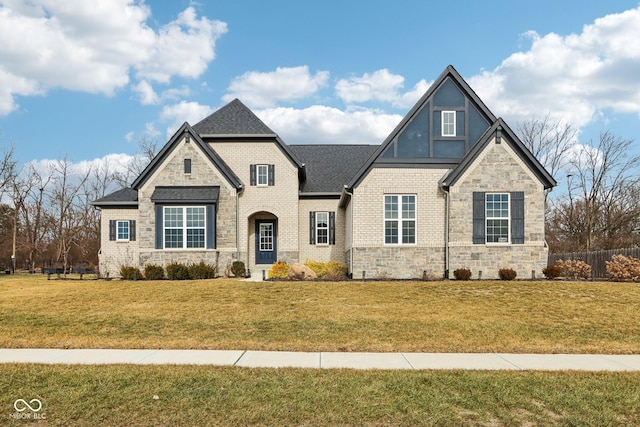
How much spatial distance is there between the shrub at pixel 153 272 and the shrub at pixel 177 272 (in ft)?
1.24

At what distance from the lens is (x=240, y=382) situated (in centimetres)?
671

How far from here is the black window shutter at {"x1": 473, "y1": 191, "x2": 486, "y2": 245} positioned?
20234 mm

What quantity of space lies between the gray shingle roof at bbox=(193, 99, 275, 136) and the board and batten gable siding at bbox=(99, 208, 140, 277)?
5.82 m

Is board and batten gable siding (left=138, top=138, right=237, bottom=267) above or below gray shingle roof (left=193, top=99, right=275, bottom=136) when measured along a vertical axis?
below

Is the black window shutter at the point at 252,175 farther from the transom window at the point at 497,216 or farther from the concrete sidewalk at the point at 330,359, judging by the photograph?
the concrete sidewalk at the point at 330,359

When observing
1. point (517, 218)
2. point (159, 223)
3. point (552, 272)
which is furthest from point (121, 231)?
point (552, 272)

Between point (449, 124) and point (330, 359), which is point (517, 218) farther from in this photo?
point (330, 359)

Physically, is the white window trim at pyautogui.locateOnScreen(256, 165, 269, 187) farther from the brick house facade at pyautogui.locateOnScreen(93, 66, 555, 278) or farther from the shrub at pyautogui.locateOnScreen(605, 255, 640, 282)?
the shrub at pyautogui.locateOnScreen(605, 255, 640, 282)

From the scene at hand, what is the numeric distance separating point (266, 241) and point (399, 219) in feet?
26.7

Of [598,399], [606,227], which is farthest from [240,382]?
[606,227]

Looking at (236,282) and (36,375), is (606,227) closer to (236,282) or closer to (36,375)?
(236,282)

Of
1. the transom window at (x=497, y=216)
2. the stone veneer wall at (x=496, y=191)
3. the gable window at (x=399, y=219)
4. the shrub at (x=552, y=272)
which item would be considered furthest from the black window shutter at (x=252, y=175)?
the shrub at (x=552, y=272)

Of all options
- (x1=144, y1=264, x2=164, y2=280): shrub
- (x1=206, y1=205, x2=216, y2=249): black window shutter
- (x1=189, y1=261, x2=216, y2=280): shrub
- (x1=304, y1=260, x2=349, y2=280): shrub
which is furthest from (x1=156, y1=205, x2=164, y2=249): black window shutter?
(x1=304, y1=260, x2=349, y2=280): shrub

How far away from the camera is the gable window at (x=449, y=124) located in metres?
21.1
